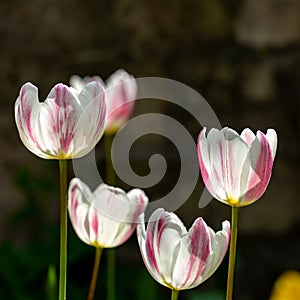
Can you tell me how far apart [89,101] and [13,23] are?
1139 mm

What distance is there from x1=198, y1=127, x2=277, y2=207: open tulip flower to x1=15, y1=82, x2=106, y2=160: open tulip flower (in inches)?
3.5

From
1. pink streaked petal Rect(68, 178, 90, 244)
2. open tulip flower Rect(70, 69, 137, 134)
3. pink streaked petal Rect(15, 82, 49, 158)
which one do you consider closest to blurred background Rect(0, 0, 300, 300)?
open tulip flower Rect(70, 69, 137, 134)

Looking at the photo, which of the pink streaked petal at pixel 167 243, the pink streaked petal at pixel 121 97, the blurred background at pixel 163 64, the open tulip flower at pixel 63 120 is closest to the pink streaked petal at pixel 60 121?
the open tulip flower at pixel 63 120

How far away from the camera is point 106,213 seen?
78 cm

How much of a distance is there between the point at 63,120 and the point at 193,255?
15cm


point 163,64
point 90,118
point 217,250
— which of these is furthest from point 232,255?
point 163,64

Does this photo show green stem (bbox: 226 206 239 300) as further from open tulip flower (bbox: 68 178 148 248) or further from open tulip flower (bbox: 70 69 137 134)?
open tulip flower (bbox: 70 69 137 134)

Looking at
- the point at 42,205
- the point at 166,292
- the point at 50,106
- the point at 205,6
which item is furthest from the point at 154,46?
the point at 50,106

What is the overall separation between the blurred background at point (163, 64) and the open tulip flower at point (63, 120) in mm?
1042

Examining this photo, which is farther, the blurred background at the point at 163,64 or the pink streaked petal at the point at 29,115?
the blurred background at the point at 163,64

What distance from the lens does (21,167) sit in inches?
68.1

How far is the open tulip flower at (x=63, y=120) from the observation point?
67 cm

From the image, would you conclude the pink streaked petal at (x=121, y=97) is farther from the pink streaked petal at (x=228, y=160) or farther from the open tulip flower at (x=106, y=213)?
the pink streaked petal at (x=228, y=160)

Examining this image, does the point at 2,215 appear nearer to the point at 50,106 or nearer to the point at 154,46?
the point at 154,46
